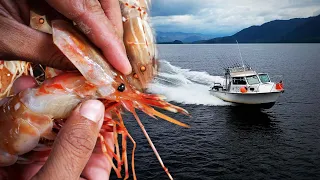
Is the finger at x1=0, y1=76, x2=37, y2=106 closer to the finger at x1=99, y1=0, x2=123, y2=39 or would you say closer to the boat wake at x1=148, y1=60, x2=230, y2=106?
the finger at x1=99, y1=0, x2=123, y2=39

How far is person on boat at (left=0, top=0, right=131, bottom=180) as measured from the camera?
8.73 ft

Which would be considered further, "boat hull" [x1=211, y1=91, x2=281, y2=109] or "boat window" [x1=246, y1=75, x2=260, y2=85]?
"boat hull" [x1=211, y1=91, x2=281, y2=109]

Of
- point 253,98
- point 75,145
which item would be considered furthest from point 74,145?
point 253,98

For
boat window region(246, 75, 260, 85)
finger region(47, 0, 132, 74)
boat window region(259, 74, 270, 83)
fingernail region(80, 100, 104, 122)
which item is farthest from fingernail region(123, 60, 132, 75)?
boat window region(259, 74, 270, 83)

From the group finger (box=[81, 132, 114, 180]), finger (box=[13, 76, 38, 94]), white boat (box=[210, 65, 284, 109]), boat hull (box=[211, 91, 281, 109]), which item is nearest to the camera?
finger (box=[81, 132, 114, 180])

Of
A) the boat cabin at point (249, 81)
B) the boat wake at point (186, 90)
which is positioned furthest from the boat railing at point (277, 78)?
the boat cabin at point (249, 81)

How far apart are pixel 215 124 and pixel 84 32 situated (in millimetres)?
59692

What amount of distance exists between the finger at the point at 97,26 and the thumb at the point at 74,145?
49 cm

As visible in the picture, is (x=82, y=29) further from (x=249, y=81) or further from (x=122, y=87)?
(x=249, y=81)

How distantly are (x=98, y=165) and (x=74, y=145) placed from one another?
1.18 m

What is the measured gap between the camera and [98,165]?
12.7 feet

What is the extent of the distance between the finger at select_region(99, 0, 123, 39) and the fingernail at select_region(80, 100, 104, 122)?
2.21 feet

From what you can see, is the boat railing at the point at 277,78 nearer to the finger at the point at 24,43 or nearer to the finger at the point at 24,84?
the finger at the point at 24,84

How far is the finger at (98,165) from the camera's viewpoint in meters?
3.74
